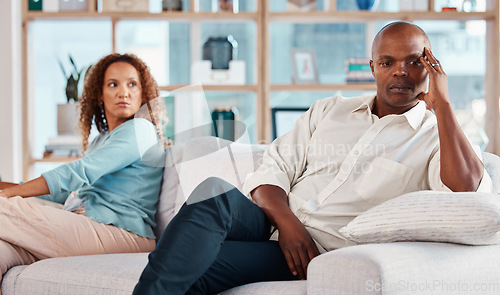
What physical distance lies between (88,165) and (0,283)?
48 centimetres

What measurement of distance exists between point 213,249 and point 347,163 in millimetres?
553

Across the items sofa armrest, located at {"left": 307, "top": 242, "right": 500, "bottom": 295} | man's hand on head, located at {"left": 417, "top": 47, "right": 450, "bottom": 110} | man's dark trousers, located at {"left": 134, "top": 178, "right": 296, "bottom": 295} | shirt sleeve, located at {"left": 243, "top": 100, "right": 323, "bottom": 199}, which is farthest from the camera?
shirt sleeve, located at {"left": 243, "top": 100, "right": 323, "bottom": 199}

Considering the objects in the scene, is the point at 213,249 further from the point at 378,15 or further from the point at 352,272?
the point at 378,15

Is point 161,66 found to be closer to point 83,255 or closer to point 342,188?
point 83,255

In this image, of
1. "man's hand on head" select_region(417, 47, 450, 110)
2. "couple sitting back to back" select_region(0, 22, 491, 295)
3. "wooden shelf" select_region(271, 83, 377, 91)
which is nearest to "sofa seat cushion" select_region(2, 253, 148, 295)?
"couple sitting back to back" select_region(0, 22, 491, 295)

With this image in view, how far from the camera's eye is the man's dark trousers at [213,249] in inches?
50.5

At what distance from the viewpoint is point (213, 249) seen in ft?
4.47

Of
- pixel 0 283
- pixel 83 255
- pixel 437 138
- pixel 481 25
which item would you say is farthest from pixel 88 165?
pixel 481 25

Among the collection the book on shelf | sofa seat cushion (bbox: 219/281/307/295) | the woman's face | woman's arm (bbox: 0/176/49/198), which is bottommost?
sofa seat cushion (bbox: 219/281/307/295)

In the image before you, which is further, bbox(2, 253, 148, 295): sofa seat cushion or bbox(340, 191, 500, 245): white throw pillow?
bbox(2, 253, 148, 295): sofa seat cushion

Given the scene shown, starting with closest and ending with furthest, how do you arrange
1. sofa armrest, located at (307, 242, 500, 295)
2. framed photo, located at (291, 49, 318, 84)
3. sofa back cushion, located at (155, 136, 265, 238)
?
sofa armrest, located at (307, 242, 500, 295), sofa back cushion, located at (155, 136, 265, 238), framed photo, located at (291, 49, 318, 84)

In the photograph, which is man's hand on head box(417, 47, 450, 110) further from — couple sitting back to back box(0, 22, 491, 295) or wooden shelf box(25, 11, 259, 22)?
wooden shelf box(25, 11, 259, 22)

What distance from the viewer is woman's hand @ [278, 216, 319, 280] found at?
4.91 ft

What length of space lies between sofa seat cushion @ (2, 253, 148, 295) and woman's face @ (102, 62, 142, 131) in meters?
0.66
